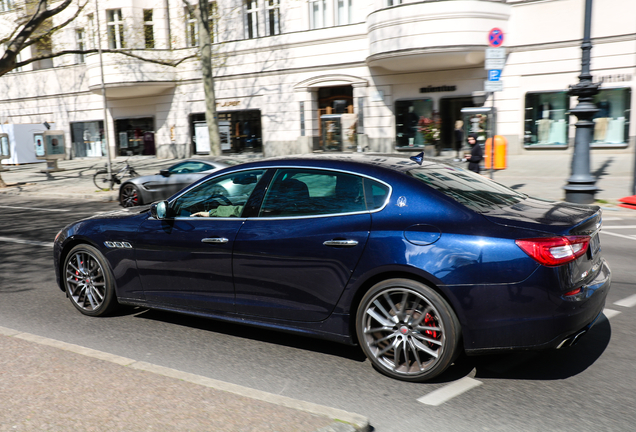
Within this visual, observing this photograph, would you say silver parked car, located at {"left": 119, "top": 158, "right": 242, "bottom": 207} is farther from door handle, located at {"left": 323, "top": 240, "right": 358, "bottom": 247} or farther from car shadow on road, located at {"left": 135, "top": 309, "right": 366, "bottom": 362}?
door handle, located at {"left": 323, "top": 240, "right": 358, "bottom": 247}

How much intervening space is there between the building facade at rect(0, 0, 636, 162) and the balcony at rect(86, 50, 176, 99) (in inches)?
2.7

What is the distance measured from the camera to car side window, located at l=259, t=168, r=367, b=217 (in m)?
4.07

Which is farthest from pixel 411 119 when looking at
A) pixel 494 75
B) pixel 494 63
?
pixel 494 63

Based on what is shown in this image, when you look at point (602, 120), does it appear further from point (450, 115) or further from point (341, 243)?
point (341, 243)

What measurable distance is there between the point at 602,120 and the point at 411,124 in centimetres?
704

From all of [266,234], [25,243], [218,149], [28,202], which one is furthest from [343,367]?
[218,149]

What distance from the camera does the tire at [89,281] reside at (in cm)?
518

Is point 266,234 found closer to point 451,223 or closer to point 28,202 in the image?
point 451,223

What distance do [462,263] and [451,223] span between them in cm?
27

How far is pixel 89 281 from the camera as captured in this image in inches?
210

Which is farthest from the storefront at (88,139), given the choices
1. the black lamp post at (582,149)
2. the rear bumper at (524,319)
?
the rear bumper at (524,319)

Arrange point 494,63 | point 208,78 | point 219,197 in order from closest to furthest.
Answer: point 219,197 < point 494,63 < point 208,78

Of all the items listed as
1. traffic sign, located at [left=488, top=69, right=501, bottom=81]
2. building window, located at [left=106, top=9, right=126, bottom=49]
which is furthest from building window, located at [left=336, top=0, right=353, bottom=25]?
traffic sign, located at [left=488, top=69, right=501, bottom=81]

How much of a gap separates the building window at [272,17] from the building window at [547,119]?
38.3 feet
